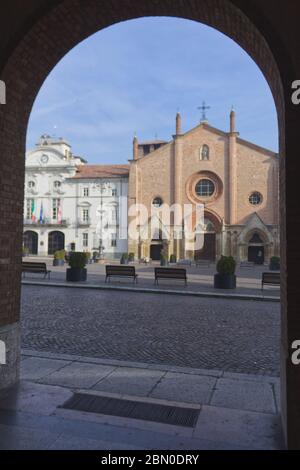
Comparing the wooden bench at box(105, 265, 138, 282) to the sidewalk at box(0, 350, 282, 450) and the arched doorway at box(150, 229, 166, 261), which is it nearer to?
the sidewalk at box(0, 350, 282, 450)

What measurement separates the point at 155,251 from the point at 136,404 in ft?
123

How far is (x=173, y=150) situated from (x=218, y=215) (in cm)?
946

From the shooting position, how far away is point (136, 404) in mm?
3754

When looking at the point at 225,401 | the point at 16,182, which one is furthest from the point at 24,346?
the point at 225,401

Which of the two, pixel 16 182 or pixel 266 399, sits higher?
pixel 16 182

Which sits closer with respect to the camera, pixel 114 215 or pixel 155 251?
pixel 155 251

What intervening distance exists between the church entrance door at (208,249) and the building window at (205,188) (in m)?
4.84

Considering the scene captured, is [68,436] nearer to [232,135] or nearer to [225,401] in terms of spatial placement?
[225,401]

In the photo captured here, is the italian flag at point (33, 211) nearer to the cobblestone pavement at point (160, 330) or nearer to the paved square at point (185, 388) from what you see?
the cobblestone pavement at point (160, 330)

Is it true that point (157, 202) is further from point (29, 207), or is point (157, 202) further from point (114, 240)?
point (29, 207)

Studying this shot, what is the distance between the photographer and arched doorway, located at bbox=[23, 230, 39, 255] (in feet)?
153

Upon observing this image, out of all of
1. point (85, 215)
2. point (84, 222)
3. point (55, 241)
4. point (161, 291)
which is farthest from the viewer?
point (55, 241)

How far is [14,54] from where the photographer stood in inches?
147

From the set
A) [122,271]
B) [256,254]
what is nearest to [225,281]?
[122,271]
